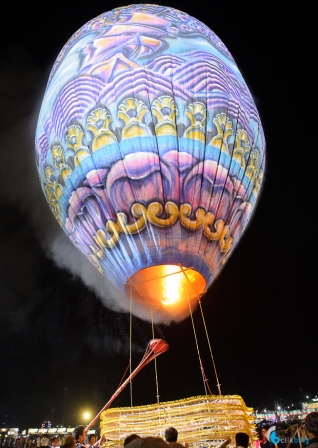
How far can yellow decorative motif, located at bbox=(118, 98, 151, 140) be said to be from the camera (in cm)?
643

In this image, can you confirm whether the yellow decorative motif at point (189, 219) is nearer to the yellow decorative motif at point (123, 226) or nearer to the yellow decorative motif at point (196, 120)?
the yellow decorative motif at point (123, 226)

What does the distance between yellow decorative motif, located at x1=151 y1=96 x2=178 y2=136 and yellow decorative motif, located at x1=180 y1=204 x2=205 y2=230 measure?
1.39m

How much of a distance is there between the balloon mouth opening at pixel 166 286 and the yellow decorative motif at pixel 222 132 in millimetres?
2467

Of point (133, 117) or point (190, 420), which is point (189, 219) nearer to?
point (133, 117)

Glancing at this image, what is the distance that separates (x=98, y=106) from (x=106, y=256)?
2.96m

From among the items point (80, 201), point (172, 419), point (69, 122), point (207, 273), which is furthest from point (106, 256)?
point (172, 419)

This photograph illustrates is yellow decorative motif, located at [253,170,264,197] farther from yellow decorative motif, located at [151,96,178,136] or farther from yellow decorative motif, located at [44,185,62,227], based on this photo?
yellow decorative motif, located at [44,185,62,227]

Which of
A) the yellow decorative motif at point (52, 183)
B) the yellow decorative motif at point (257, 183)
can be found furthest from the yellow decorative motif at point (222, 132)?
the yellow decorative motif at point (52, 183)

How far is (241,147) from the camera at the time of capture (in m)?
7.15

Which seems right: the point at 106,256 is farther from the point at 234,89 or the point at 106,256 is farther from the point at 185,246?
the point at 234,89

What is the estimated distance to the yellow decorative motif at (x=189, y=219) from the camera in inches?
258

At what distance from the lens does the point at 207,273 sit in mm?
7309

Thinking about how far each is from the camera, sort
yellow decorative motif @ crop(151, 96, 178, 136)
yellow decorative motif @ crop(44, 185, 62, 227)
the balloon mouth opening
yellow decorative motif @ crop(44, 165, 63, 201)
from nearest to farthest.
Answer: yellow decorative motif @ crop(151, 96, 178, 136)
the balloon mouth opening
yellow decorative motif @ crop(44, 165, 63, 201)
yellow decorative motif @ crop(44, 185, 62, 227)

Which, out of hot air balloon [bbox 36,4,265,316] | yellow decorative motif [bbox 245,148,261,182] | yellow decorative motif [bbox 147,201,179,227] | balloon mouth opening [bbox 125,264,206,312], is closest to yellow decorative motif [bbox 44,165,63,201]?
hot air balloon [bbox 36,4,265,316]
